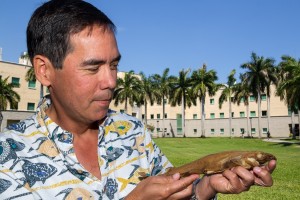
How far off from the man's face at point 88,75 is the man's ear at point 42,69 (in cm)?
5

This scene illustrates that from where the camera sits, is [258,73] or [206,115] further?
[206,115]

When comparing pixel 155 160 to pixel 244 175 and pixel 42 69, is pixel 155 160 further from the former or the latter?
pixel 42 69

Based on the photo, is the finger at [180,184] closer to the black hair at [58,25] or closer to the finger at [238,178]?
the finger at [238,178]

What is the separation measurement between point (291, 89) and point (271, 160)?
155 feet

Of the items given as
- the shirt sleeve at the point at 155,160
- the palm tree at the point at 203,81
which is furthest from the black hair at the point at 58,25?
the palm tree at the point at 203,81

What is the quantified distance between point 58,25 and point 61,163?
85 centimetres

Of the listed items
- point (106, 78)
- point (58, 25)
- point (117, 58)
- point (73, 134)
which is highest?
point (58, 25)

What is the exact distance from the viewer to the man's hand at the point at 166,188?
1.76 m

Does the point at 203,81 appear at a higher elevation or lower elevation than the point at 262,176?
higher

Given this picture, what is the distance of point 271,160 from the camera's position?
183 cm

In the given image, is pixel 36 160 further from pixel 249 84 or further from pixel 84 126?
pixel 249 84

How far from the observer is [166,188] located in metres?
1.76

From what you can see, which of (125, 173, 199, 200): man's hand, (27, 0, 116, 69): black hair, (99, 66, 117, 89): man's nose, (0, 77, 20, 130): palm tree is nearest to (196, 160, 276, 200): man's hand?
(125, 173, 199, 200): man's hand

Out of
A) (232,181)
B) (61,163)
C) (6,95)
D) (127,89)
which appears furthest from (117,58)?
(127,89)
